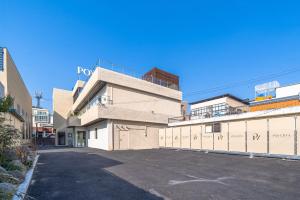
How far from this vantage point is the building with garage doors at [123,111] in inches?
790

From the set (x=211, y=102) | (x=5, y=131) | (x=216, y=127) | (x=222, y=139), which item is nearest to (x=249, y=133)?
(x=222, y=139)

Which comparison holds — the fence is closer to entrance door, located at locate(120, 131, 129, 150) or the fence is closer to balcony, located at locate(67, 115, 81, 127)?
entrance door, located at locate(120, 131, 129, 150)

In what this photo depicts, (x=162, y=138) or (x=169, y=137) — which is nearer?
(x=169, y=137)

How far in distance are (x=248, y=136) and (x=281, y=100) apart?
7236 mm

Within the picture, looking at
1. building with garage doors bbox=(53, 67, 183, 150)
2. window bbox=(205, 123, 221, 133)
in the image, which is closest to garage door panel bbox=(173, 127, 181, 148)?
building with garage doors bbox=(53, 67, 183, 150)

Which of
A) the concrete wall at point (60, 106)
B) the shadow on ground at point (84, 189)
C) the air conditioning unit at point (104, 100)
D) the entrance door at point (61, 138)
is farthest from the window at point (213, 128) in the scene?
the entrance door at point (61, 138)

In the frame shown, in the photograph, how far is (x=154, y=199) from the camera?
15.1 ft

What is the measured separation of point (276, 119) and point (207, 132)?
6.52 meters

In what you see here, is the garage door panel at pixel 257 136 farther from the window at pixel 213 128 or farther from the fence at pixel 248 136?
the window at pixel 213 128

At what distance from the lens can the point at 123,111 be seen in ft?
68.4

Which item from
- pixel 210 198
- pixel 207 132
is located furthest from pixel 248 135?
pixel 210 198

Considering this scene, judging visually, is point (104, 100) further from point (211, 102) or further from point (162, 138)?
point (211, 102)

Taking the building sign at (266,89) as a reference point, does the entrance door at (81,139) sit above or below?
below

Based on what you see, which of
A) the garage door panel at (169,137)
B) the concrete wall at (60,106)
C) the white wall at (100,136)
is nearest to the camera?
the white wall at (100,136)
